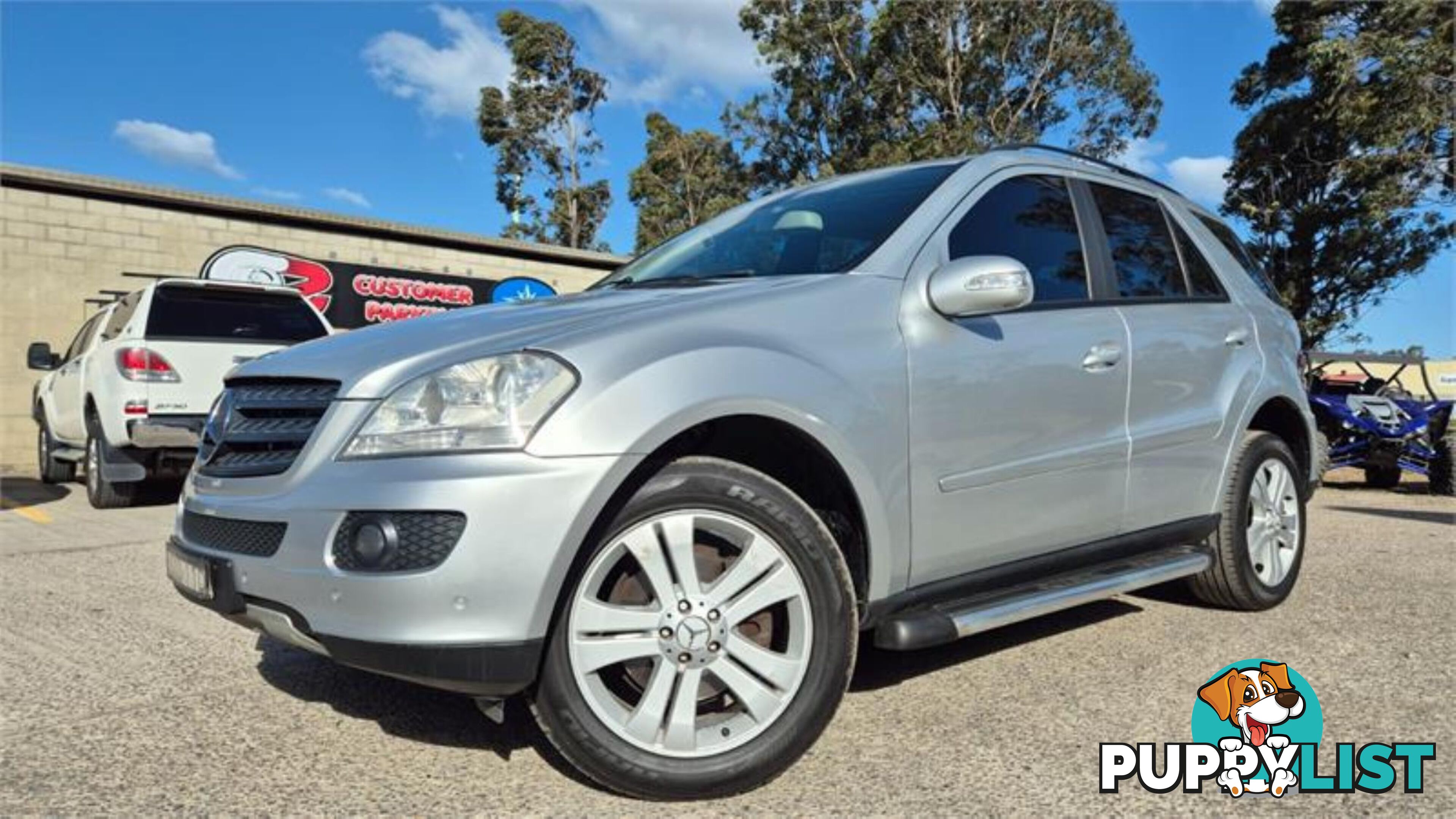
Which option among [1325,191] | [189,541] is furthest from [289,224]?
[1325,191]

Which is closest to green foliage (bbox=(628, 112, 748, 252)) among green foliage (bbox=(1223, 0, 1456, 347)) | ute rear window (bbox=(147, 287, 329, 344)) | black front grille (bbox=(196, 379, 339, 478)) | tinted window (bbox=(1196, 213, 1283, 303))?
green foliage (bbox=(1223, 0, 1456, 347))

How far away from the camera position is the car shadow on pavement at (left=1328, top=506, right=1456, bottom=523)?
7.34m

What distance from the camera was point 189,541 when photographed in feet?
8.39

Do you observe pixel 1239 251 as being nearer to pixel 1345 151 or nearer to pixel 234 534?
pixel 234 534

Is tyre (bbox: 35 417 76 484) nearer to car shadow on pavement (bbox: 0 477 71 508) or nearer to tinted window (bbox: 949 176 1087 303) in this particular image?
car shadow on pavement (bbox: 0 477 71 508)

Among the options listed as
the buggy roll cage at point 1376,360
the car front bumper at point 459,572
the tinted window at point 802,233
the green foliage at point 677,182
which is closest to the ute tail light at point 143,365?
the tinted window at point 802,233

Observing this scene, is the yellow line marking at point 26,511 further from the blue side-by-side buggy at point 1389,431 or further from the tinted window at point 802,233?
the blue side-by-side buggy at point 1389,431

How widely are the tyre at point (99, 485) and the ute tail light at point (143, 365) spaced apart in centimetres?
74

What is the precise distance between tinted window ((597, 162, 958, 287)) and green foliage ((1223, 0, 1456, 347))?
58.3 feet

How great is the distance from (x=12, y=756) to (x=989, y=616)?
262 cm

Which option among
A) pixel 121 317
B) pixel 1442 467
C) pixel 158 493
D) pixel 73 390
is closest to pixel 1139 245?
pixel 121 317

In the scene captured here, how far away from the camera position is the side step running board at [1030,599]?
2582 mm

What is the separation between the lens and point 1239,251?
4469 millimetres

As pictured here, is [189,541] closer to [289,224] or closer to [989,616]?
[989,616]
